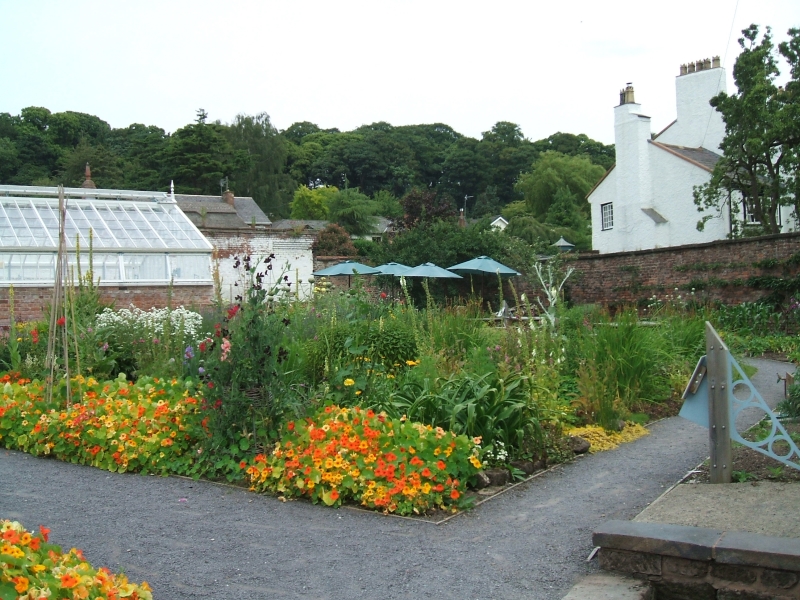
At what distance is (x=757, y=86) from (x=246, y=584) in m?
19.3

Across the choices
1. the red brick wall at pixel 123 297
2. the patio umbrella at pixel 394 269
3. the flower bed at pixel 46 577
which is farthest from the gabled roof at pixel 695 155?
the flower bed at pixel 46 577

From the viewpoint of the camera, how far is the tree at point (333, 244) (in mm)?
34125

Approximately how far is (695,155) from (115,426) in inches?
987

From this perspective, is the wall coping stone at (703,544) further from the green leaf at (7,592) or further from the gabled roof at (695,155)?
the gabled roof at (695,155)

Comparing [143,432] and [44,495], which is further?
[143,432]

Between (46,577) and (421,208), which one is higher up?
(421,208)

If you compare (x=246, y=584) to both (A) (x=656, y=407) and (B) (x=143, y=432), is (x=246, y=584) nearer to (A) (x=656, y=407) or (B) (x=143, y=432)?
(B) (x=143, y=432)

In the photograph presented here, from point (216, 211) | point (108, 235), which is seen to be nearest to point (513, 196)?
point (216, 211)

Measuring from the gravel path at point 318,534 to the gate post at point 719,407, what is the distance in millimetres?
535

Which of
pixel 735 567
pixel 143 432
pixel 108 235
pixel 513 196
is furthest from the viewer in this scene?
pixel 513 196

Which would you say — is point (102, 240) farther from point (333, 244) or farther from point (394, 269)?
point (333, 244)

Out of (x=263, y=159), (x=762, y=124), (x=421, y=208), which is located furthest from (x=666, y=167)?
(x=263, y=159)

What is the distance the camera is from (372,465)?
5.04m

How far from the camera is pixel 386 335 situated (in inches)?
318
